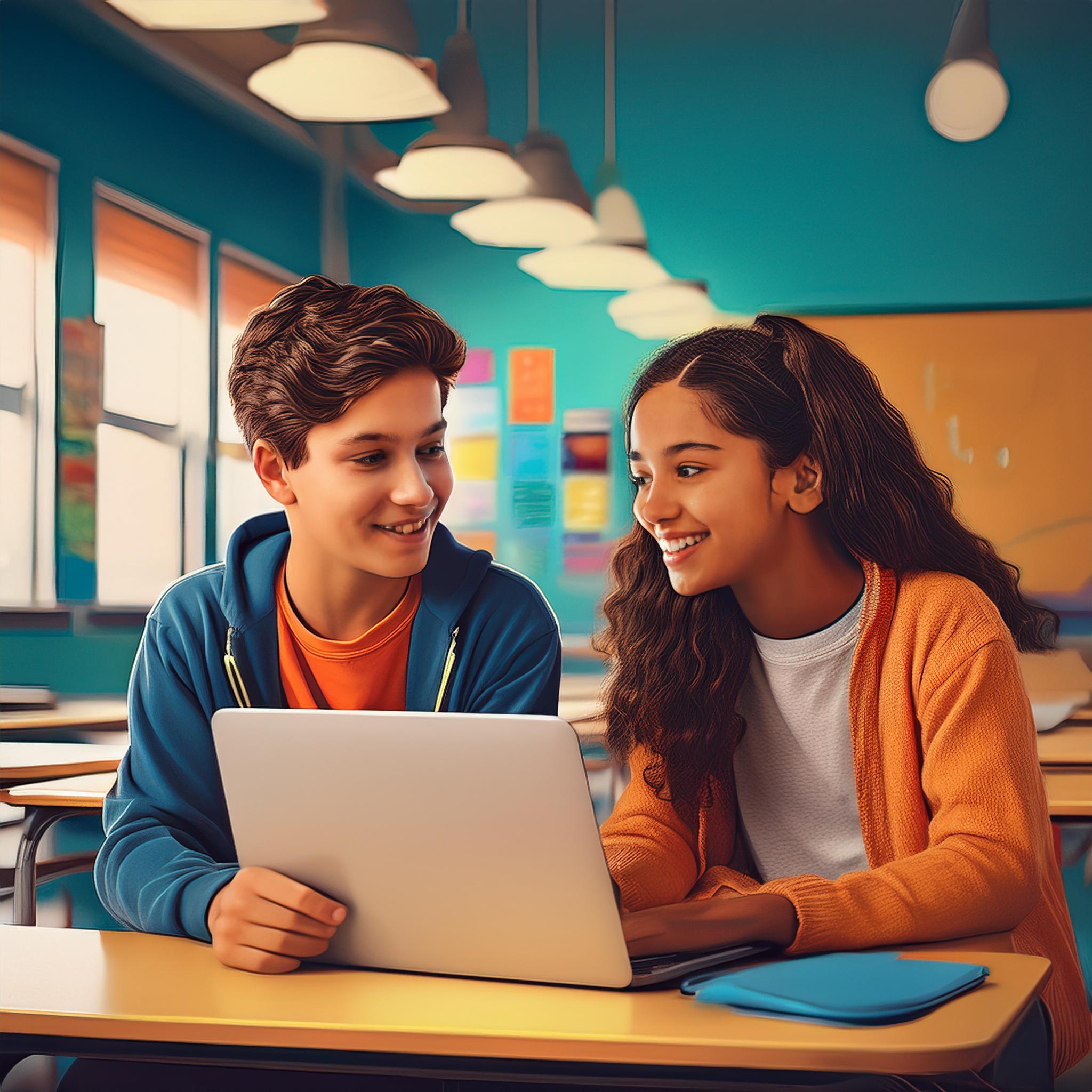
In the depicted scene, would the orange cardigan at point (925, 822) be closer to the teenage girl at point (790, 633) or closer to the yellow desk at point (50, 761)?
the teenage girl at point (790, 633)

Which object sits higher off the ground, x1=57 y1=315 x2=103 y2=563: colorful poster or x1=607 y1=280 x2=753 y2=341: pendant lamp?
x1=607 y1=280 x2=753 y2=341: pendant lamp

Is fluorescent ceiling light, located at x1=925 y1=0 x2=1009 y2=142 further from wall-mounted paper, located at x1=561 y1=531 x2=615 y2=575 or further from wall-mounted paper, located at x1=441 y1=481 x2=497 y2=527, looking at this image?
wall-mounted paper, located at x1=441 y1=481 x2=497 y2=527

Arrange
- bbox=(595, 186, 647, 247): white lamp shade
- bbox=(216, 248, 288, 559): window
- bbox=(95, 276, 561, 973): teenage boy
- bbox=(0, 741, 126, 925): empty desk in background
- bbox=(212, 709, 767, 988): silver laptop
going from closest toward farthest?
1. bbox=(212, 709, 767, 988): silver laptop
2. bbox=(95, 276, 561, 973): teenage boy
3. bbox=(0, 741, 126, 925): empty desk in background
4. bbox=(595, 186, 647, 247): white lamp shade
5. bbox=(216, 248, 288, 559): window

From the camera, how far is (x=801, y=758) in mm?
1400

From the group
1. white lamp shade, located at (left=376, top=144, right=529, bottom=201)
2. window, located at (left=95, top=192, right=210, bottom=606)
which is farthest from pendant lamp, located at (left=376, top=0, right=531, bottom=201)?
window, located at (left=95, top=192, right=210, bottom=606)

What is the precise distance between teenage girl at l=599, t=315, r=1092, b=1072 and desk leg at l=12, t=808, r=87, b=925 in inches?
48.1

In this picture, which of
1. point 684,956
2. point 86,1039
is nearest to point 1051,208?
point 684,956

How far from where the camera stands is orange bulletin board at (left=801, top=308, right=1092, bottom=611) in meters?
2.79

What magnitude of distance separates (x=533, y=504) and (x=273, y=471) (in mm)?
1587

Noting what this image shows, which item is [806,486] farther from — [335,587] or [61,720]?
→ [61,720]

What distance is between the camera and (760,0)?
2.87 meters

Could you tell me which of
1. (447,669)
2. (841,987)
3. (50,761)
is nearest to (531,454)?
(50,761)

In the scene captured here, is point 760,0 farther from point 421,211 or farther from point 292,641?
point 292,641

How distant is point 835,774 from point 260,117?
2568 mm
